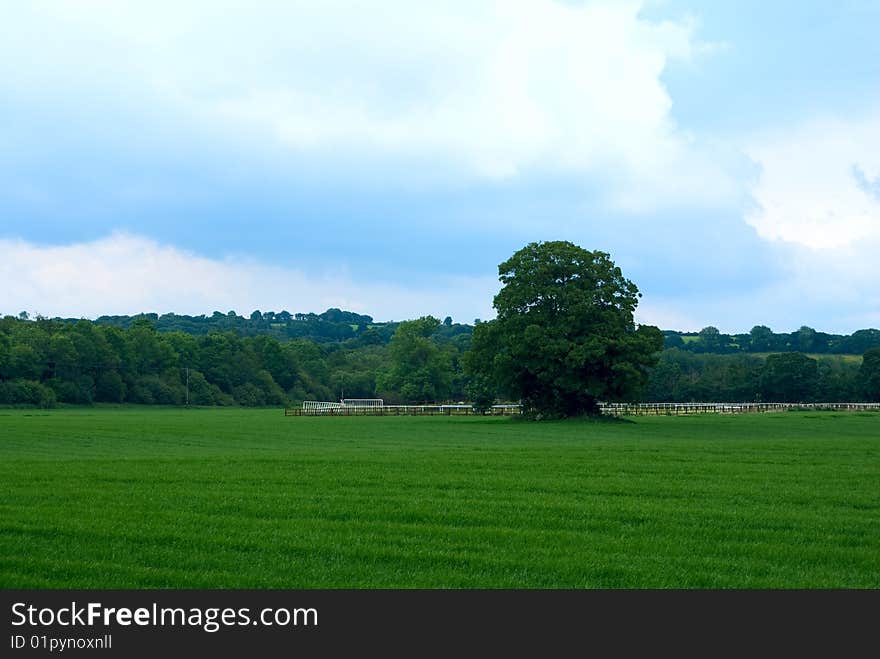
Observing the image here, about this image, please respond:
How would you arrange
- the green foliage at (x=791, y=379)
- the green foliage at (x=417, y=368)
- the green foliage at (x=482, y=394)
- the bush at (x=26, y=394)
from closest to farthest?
the green foliage at (x=482, y=394), the bush at (x=26, y=394), the green foliage at (x=417, y=368), the green foliage at (x=791, y=379)

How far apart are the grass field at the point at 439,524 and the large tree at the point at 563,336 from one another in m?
39.6

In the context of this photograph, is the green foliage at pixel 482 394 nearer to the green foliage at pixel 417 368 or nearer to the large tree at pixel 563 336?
the large tree at pixel 563 336

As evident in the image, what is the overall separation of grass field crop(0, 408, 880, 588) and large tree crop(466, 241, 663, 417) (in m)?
39.6

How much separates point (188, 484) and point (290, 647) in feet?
37.7

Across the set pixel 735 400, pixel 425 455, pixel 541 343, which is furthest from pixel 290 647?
pixel 735 400

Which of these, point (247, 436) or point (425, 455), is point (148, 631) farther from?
point (247, 436)

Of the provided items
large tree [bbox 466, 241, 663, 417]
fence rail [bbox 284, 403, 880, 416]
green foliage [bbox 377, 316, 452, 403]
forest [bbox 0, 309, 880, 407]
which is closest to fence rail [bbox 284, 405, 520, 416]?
fence rail [bbox 284, 403, 880, 416]

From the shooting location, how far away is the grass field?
35.0ft

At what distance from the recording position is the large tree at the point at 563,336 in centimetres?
6525

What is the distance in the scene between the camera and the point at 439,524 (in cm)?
1405

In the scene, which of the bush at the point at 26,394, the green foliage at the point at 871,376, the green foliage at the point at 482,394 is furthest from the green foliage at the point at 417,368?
the green foliage at the point at 871,376

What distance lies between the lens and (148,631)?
27.8 ft

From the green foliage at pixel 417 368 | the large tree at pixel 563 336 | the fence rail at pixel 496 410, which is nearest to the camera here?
the large tree at pixel 563 336

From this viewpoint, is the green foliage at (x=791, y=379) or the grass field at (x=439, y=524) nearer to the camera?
the grass field at (x=439, y=524)
